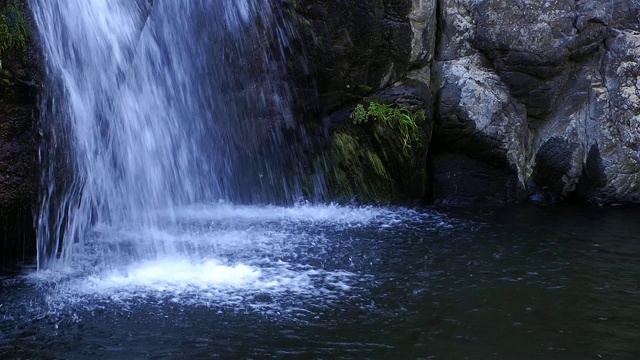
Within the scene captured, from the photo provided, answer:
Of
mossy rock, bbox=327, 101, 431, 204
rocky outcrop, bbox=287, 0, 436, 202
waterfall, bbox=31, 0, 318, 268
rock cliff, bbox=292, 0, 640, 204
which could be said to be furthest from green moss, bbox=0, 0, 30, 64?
mossy rock, bbox=327, 101, 431, 204

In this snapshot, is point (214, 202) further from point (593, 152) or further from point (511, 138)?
point (593, 152)

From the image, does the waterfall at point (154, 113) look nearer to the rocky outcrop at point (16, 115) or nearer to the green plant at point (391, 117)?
the rocky outcrop at point (16, 115)

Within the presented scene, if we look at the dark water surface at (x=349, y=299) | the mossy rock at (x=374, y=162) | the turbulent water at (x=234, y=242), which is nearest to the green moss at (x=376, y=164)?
the mossy rock at (x=374, y=162)

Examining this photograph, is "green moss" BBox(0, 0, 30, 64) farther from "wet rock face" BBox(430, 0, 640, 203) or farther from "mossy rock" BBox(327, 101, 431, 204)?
"wet rock face" BBox(430, 0, 640, 203)

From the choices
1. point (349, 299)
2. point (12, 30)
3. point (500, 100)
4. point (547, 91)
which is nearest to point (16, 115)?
point (12, 30)

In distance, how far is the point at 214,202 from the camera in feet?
35.1

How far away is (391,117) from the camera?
1042cm

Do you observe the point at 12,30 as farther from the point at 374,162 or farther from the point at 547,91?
the point at 547,91

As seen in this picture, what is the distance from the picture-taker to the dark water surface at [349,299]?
530cm

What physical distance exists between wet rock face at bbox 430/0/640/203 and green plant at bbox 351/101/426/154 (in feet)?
2.52

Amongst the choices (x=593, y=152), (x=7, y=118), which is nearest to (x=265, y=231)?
(x=7, y=118)

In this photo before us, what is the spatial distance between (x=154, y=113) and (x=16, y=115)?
296 centimetres

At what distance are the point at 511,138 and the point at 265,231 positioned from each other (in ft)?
15.4

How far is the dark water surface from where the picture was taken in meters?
5.30
